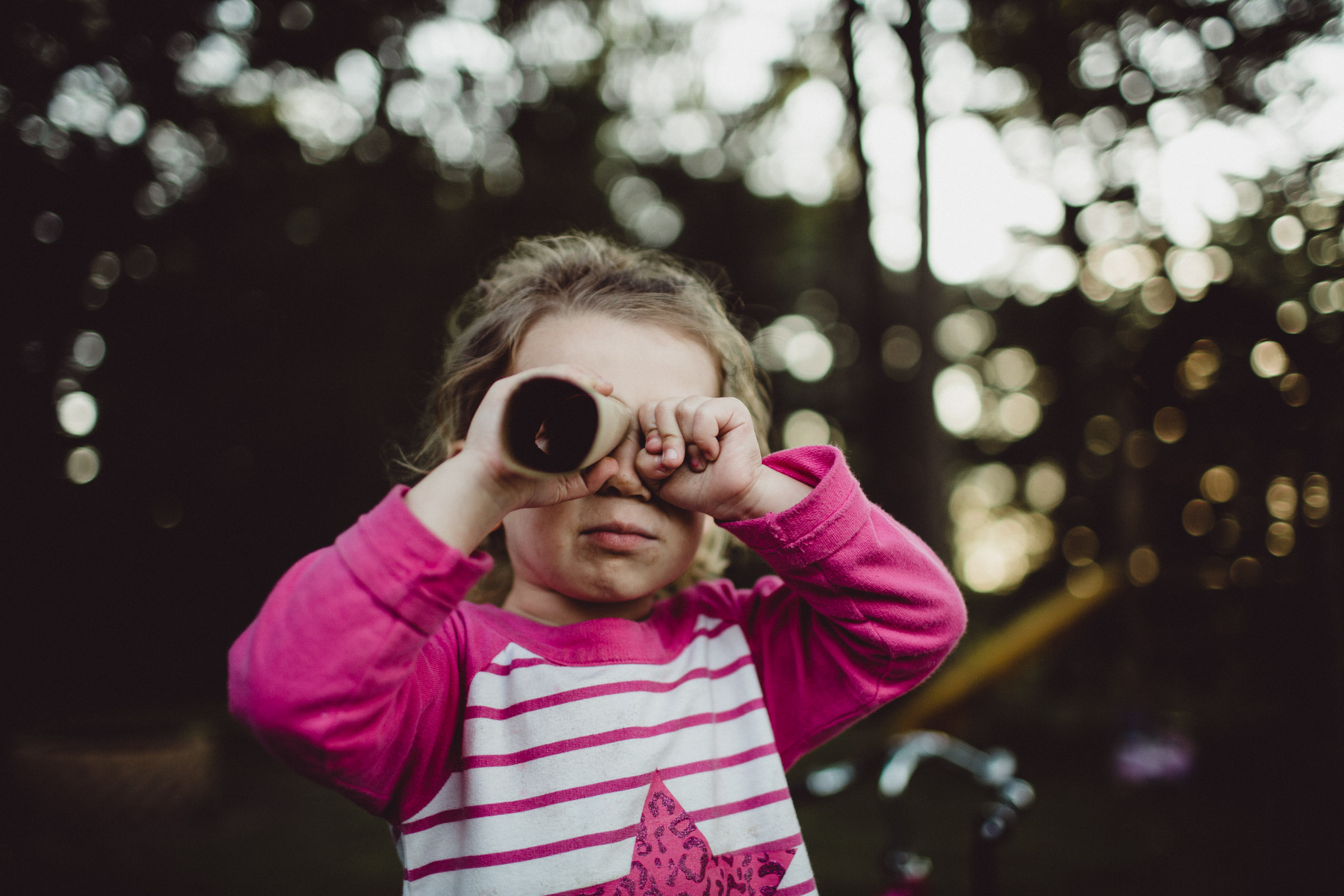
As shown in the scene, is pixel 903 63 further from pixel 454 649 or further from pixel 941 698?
pixel 454 649

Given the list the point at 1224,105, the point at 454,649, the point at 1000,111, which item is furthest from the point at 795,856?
the point at 1000,111

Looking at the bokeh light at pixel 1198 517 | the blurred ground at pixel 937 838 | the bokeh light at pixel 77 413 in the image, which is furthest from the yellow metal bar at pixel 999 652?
the bokeh light at pixel 77 413

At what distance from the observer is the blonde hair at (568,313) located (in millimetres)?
1241

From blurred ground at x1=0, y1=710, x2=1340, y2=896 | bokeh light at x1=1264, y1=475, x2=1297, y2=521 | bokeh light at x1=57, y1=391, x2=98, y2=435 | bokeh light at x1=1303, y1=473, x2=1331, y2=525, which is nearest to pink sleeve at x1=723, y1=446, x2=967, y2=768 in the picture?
blurred ground at x1=0, y1=710, x2=1340, y2=896

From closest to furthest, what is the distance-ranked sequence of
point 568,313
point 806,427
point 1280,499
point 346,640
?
point 346,640
point 568,313
point 1280,499
point 806,427

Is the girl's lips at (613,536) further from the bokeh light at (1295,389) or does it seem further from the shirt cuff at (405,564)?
the bokeh light at (1295,389)

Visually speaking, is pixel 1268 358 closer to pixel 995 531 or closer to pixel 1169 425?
pixel 1169 425

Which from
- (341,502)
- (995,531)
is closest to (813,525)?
(341,502)

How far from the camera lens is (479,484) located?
2.86 ft

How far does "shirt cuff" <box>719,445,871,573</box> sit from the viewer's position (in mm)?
1037

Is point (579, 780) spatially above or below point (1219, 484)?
above

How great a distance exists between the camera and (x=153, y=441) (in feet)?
20.0

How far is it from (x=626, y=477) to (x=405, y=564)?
32 cm

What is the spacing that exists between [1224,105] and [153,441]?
302 inches
